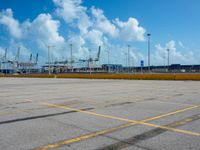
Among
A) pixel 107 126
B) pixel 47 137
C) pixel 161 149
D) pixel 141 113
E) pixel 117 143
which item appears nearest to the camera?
pixel 161 149

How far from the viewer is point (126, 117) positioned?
7.17 metres

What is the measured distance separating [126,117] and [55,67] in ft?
402

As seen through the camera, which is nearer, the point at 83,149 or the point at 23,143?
the point at 83,149

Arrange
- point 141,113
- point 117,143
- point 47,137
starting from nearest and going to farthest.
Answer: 1. point 117,143
2. point 47,137
3. point 141,113

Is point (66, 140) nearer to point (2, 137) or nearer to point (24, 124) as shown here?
point (2, 137)

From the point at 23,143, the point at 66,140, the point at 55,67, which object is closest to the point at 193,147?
the point at 66,140

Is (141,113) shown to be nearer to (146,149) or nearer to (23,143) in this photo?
(146,149)

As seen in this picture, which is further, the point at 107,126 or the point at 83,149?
the point at 107,126

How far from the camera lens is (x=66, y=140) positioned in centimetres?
483

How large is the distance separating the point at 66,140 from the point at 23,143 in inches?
34.6

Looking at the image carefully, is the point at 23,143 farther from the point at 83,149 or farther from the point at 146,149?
the point at 146,149

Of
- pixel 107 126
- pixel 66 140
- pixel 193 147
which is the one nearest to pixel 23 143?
pixel 66 140

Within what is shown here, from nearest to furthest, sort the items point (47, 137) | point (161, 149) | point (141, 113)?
point (161, 149) → point (47, 137) → point (141, 113)

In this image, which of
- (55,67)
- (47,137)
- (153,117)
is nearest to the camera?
(47,137)
